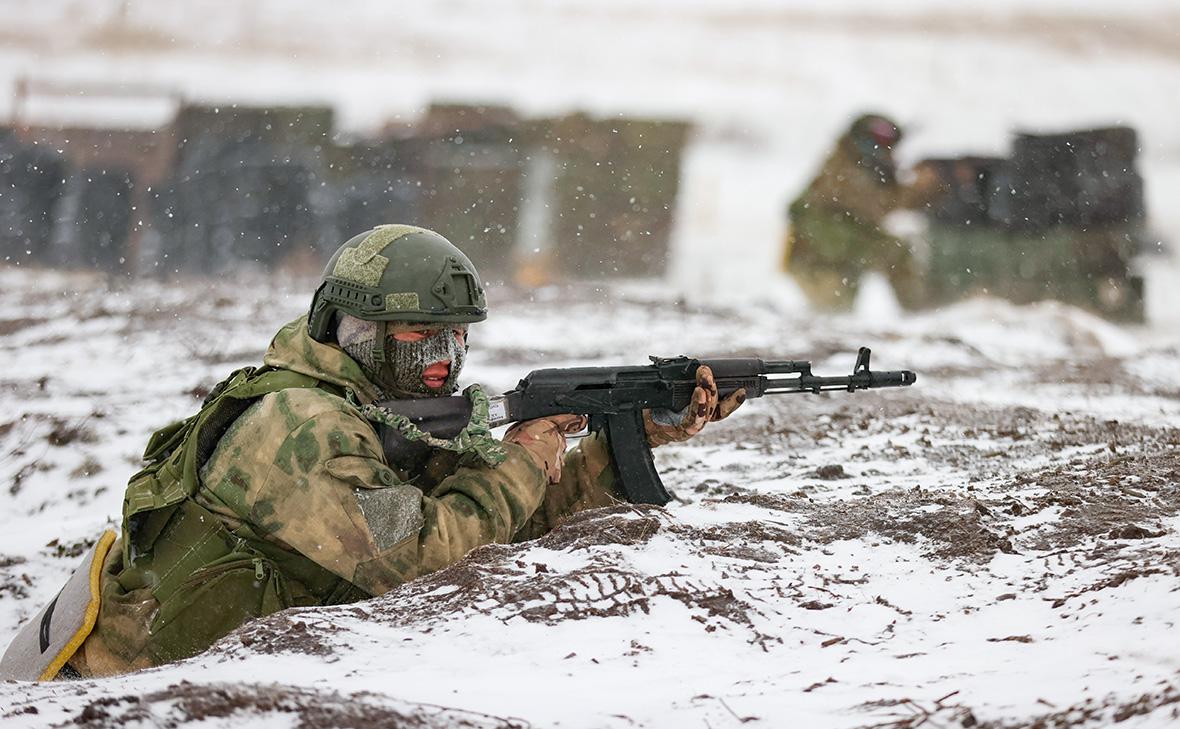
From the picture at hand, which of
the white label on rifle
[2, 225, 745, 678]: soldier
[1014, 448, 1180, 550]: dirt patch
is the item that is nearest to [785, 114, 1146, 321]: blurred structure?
[1014, 448, 1180, 550]: dirt patch

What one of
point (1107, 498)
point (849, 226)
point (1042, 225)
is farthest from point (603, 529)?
point (1042, 225)

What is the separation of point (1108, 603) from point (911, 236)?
476 inches

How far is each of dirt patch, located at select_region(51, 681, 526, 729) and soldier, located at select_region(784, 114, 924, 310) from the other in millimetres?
11549

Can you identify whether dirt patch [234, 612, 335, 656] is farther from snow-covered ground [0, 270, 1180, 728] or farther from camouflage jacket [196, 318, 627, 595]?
camouflage jacket [196, 318, 627, 595]

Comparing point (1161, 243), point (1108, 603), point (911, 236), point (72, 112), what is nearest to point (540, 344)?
point (911, 236)

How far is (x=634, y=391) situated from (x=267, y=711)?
6.50ft

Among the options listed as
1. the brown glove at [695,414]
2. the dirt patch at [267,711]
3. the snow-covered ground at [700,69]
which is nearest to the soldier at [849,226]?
the snow-covered ground at [700,69]

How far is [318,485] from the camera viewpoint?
3461 millimetres

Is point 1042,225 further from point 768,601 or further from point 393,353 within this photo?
point 768,601

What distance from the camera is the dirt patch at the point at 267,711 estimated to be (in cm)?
255

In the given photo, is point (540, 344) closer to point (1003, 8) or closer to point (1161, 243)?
point (1161, 243)

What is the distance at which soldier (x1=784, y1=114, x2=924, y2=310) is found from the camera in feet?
44.5

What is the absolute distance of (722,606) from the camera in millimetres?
3270

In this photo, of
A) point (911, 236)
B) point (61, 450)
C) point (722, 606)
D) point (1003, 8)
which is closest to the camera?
point (722, 606)
